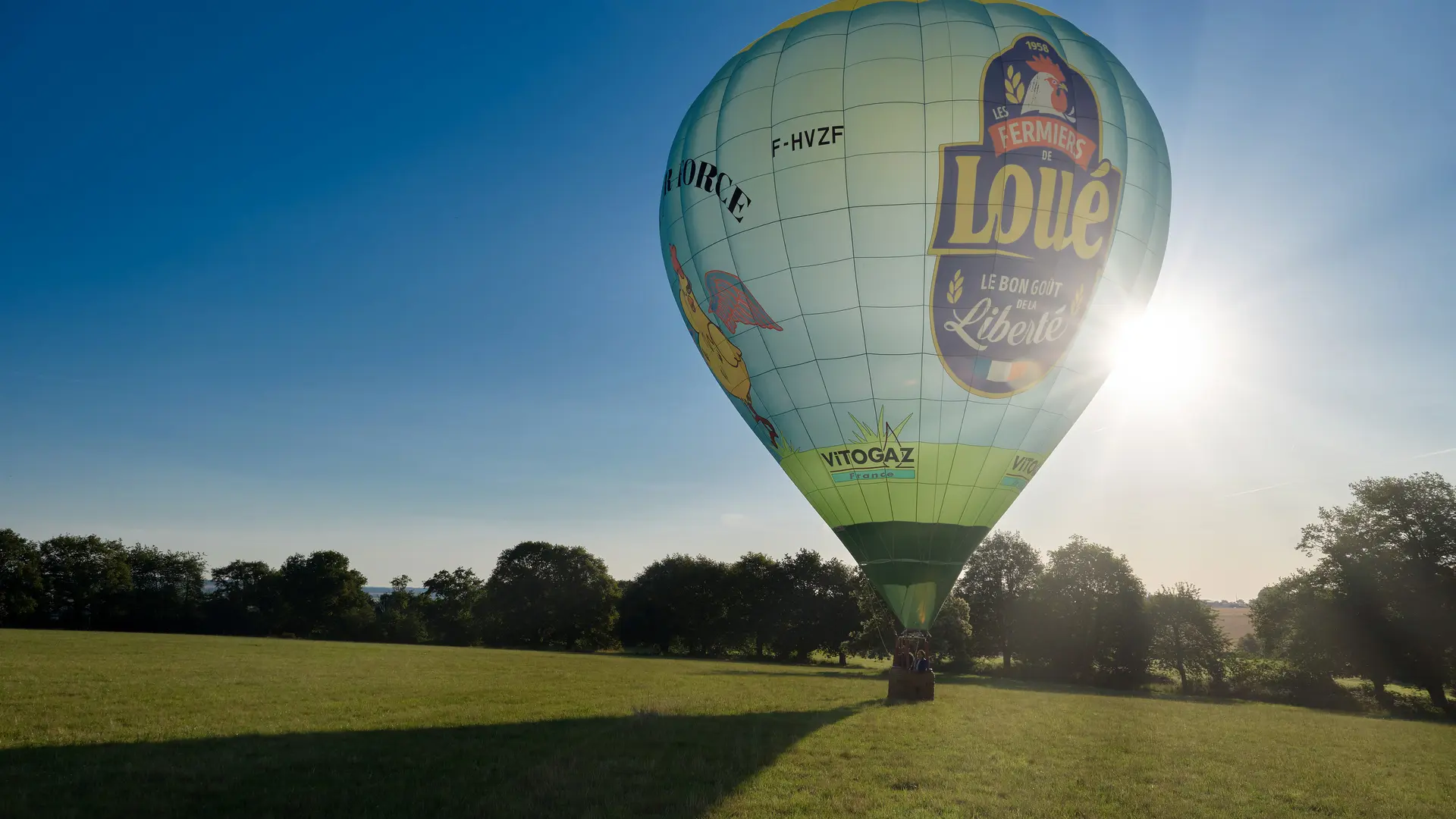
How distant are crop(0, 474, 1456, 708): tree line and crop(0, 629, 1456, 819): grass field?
14.4 meters

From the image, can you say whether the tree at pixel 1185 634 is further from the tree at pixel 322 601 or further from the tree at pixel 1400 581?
the tree at pixel 322 601

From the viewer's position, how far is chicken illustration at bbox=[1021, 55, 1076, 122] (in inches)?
619

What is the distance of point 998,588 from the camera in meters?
54.7

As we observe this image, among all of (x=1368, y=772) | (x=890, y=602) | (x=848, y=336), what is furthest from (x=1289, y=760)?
(x=848, y=336)

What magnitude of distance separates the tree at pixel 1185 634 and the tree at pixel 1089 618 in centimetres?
74

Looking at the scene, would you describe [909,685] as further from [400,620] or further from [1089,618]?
[400,620]

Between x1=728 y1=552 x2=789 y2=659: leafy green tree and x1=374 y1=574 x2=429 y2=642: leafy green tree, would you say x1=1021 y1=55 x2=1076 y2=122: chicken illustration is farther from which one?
x1=374 y1=574 x2=429 y2=642: leafy green tree

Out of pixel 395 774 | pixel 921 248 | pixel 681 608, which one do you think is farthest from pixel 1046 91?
pixel 681 608

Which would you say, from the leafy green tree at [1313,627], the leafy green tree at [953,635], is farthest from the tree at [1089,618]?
the leafy green tree at [1313,627]

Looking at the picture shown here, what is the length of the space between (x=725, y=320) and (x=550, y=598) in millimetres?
63366

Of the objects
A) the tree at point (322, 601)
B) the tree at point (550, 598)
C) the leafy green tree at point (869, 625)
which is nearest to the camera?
the leafy green tree at point (869, 625)

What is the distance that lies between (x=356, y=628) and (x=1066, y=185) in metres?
81.8

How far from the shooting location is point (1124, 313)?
17625mm

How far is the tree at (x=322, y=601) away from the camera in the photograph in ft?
251
